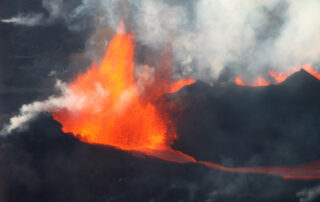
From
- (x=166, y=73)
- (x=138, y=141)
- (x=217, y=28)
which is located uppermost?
(x=217, y=28)

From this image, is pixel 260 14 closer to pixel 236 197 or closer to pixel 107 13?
pixel 107 13

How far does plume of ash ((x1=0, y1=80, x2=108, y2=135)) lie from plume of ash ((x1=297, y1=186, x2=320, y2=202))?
14629 millimetres

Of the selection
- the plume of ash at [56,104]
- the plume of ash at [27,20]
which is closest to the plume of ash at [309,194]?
the plume of ash at [56,104]

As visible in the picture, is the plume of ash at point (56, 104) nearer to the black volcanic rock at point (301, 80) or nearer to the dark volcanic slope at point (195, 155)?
the dark volcanic slope at point (195, 155)

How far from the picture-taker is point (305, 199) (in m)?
21.0

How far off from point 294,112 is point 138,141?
1105 cm

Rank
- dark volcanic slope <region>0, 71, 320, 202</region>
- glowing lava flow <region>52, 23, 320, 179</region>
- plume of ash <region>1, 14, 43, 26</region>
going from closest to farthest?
dark volcanic slope <region>0, 71, 320, 202</region> → glowing lava flow <region>52, 23, 320, 179</region> → plume of ash <region>1, 14, 43, 26</region>

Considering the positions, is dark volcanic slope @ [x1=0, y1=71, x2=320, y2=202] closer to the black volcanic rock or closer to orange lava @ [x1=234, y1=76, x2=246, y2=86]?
the black volcanic rock

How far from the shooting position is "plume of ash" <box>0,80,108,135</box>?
24.4 meters

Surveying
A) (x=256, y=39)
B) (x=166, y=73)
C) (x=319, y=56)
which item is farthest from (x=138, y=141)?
(x=319, y=56)

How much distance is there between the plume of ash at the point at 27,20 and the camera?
34906 mm

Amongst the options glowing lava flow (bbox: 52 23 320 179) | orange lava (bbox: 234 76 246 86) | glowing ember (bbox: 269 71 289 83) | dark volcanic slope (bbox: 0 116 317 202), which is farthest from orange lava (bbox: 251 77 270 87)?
dark volcanic slope (bbox: 0 116 317 202)

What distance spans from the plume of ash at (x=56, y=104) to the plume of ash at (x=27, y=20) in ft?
32.9

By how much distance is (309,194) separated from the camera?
69.8 feet
